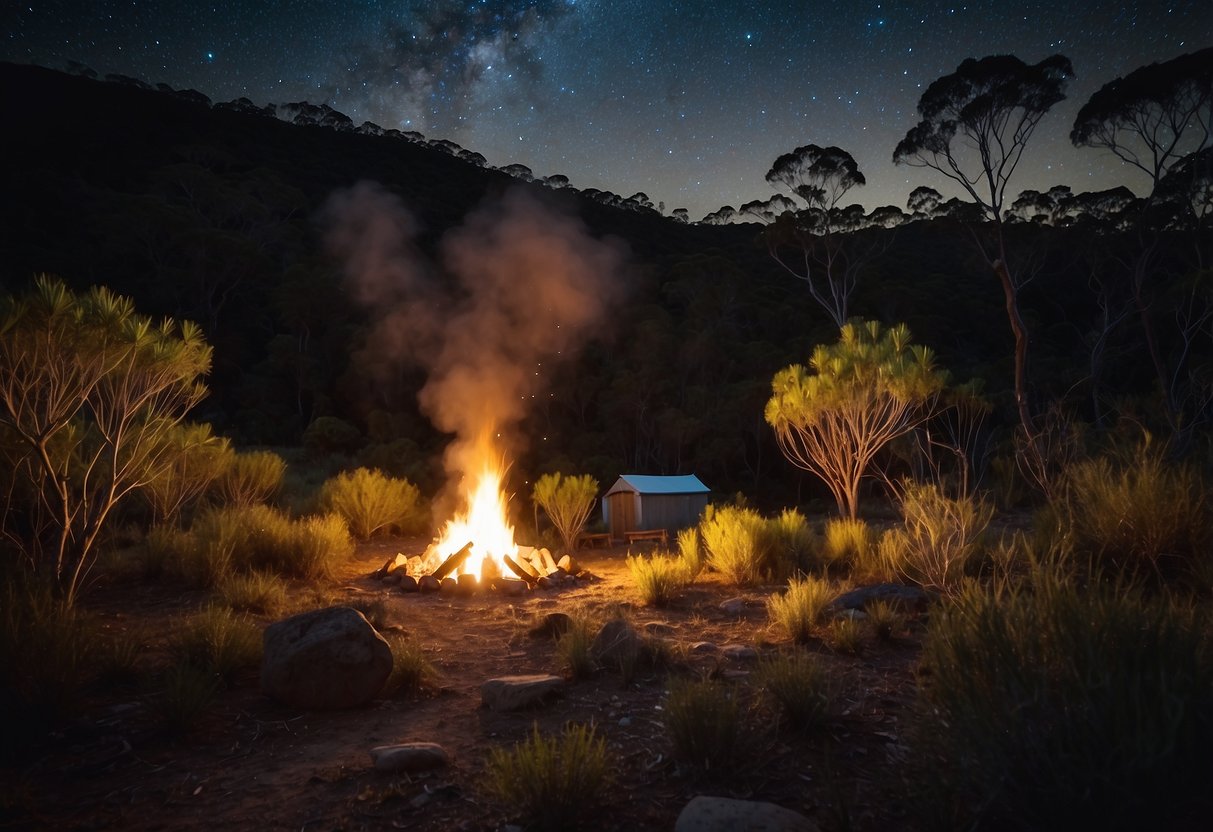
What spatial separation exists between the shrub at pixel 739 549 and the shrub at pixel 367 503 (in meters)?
7.41

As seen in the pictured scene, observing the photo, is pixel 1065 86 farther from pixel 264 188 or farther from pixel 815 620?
pixel 264 188

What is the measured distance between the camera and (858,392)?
484 inches

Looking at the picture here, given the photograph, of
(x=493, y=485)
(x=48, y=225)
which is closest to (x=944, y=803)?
(x=493, y=485)

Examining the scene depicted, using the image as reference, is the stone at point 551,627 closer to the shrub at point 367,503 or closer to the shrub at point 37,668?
the shrub at point 37,668

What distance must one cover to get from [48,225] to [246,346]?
47.4 ft

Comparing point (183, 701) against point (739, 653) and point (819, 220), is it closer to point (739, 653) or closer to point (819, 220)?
point (739, 653)

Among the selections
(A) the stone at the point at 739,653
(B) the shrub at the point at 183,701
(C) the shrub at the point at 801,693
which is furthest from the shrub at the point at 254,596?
(C) the shrub at the point at 801,693

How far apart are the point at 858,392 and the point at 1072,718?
10542 mm

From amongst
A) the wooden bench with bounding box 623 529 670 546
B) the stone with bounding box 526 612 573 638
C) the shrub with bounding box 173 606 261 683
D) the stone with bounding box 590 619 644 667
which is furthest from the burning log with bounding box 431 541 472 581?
the wooden bench with bounding box 623 529 670 546

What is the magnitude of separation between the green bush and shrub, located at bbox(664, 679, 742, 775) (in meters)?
0.93

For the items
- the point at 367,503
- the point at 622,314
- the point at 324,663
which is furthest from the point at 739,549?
the point at 622,314

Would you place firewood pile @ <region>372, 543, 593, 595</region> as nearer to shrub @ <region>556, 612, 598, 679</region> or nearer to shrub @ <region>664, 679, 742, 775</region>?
shrub @ <region>556, 612, 598, 679</region>

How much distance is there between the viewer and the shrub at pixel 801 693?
3.64 metres

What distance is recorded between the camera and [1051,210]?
2578cm
